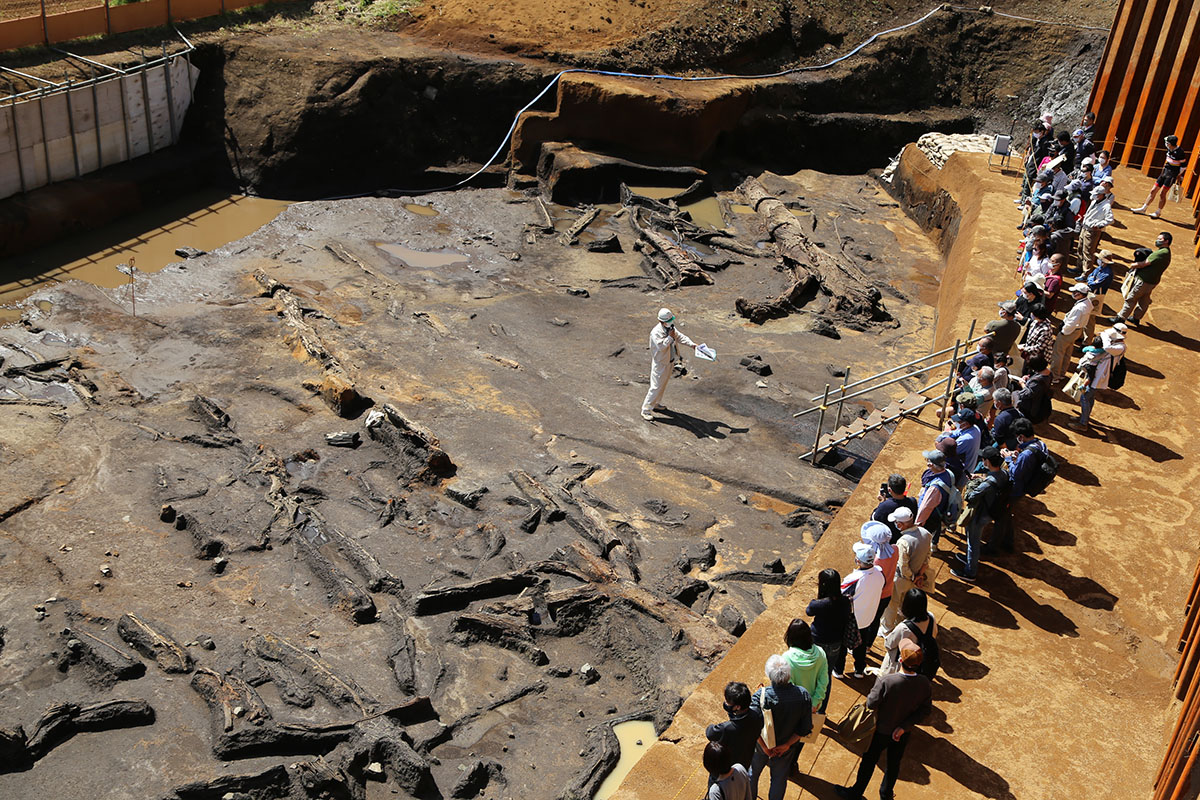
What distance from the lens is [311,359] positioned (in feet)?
53.6

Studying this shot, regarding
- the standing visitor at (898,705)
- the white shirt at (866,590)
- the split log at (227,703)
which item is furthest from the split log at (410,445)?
the standing visitor at (898,705)

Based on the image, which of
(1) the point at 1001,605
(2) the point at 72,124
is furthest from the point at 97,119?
(1) the point at 1001,605

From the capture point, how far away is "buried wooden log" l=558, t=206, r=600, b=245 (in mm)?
22641

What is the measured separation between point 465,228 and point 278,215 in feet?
13.8

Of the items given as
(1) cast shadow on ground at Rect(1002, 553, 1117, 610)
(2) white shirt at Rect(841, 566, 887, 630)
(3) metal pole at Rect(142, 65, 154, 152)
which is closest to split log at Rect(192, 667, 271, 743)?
(2) white shirt at Rect(841, 566, 887, 630)

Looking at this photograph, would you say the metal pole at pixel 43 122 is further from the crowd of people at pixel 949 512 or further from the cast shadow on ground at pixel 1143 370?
the cast shadow on ground at pixel 1143 370

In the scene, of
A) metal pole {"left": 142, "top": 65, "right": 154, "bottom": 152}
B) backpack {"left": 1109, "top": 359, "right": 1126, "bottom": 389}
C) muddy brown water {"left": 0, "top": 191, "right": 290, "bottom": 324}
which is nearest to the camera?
backpack {"left": 1109, "top": 359, "right": 1126, "bottom": 389}

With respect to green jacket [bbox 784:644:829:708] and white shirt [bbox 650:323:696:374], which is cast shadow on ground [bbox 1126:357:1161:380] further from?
green jacket [bbox 784:644:829:708]

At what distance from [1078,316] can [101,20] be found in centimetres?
2146

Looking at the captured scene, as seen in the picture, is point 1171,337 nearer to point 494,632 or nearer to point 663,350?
point 663,350

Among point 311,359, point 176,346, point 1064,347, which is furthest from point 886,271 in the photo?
point 176,346

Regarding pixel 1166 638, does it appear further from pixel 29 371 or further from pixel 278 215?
pixel 278 215

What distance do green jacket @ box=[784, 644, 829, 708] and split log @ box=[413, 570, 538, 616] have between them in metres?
4.80

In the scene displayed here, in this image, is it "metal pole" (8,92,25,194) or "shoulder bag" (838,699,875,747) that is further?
"metal pole" (8,92,25,194)
